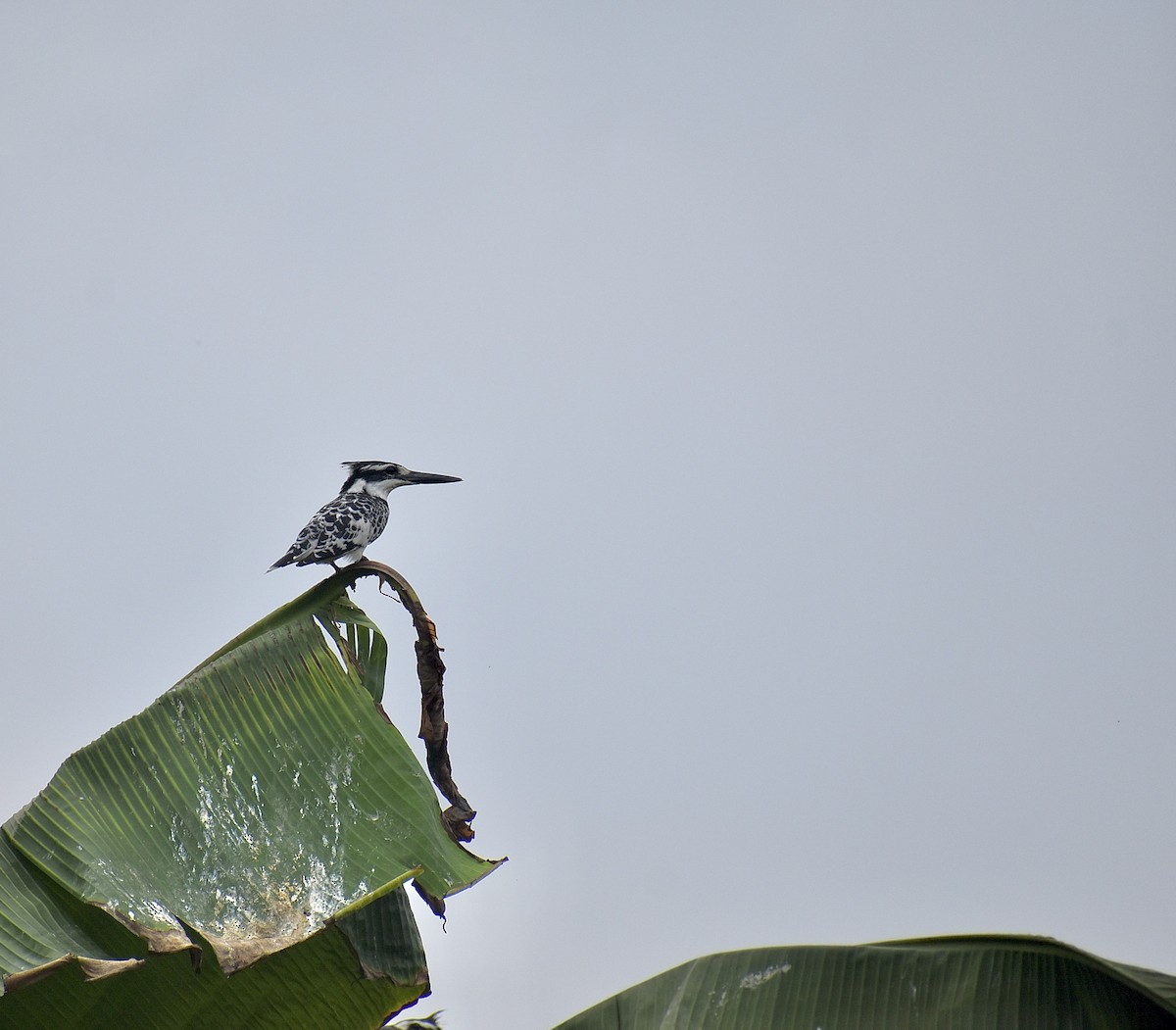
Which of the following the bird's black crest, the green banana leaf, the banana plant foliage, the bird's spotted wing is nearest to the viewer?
the green banana leaf

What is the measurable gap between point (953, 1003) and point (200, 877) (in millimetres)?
2685

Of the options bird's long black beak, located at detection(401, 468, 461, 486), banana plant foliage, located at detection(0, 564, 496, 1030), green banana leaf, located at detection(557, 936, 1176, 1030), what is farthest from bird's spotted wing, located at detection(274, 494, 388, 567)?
green banana leaf, located at detection(557, 936, 1176, 1030)

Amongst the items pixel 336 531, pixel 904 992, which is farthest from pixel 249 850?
pixel 336 531

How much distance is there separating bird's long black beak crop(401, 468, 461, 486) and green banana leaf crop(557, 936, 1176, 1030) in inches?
203

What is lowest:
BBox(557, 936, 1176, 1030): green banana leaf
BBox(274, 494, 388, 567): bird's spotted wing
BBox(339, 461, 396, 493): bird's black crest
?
BBox(557, 936, 1176, 1030): green banana leaf

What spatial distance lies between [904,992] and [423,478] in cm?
568

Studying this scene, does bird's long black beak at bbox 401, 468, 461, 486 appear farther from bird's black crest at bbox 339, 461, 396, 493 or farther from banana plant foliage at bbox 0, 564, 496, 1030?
banana plant foliage at bbox 0, 564, 496, 1030

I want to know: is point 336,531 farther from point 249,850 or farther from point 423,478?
point 249,850

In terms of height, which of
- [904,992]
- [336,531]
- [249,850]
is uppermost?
[336,531]

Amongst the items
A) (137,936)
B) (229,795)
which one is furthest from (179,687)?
(137,936)

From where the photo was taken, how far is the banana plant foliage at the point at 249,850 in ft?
13.4

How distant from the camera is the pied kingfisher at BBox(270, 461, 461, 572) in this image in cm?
739

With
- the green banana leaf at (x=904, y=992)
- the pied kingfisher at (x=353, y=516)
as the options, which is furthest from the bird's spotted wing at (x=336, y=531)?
the green banana leaf at (x=904, y=992)

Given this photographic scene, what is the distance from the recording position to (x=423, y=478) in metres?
8.77
